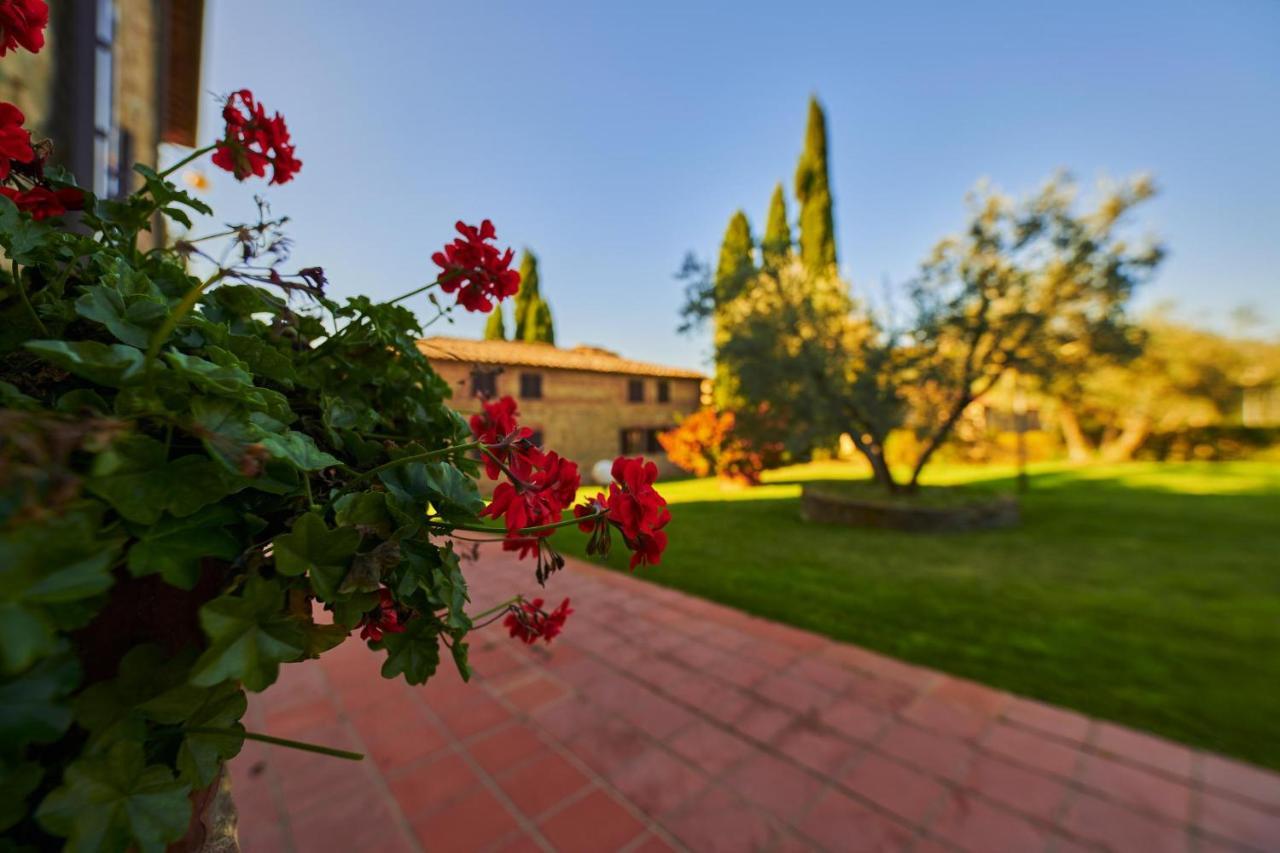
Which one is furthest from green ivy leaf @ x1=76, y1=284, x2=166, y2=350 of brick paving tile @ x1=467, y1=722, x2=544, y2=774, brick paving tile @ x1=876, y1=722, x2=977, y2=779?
brick paving tile @ x1=876, y1=722, x2=977, y2=779

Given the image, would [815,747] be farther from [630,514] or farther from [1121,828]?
[630,514]

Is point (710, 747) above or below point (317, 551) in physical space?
below

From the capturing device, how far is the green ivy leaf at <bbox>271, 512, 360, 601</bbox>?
1.63 feet

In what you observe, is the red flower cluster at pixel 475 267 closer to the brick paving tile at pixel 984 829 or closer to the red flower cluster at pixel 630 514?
the red flower cluster at pixel 630 514

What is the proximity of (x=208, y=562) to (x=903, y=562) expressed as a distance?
662 cm

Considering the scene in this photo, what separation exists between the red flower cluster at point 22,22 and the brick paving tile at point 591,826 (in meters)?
2.46

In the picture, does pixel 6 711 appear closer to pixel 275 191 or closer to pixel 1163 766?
pixel 275 191

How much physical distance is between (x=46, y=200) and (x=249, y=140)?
300mm

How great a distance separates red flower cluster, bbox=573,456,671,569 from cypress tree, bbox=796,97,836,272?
823 inches

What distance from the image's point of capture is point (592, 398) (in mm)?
18016

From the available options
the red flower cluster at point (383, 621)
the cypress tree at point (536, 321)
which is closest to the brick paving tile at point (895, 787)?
the red flower cluster at point (383, 621)

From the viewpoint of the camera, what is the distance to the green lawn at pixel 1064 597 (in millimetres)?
2961

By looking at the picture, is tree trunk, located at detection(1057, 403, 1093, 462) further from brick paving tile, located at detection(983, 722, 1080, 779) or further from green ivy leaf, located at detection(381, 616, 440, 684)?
green ivy leaf, located at detection(381, 616, 440, 684)

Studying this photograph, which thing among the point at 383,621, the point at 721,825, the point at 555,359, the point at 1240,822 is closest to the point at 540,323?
the point at 555,359
